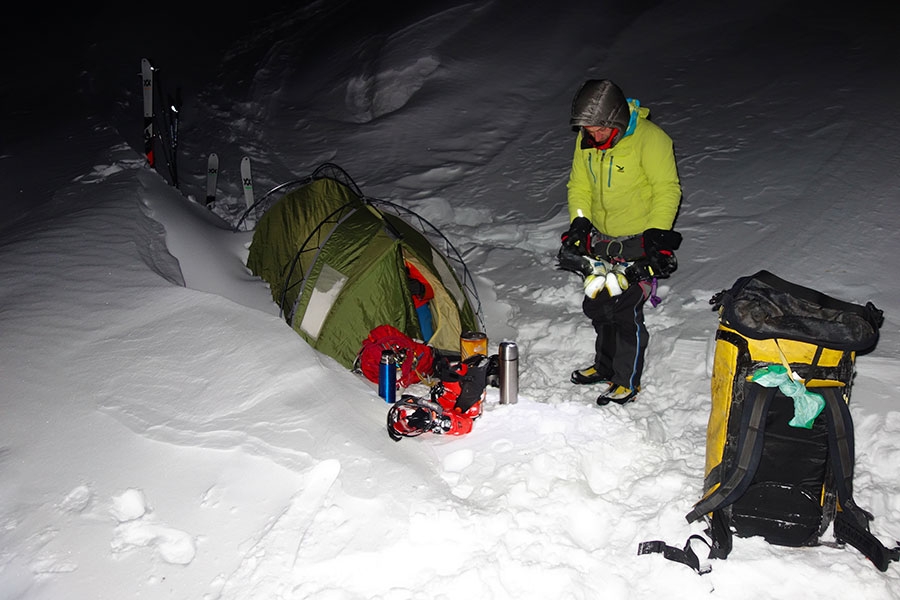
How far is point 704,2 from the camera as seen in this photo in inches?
442

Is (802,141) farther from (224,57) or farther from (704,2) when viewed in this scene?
(224,57)

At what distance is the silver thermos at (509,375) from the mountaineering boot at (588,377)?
58 cm

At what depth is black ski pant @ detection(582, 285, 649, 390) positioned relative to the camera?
4.31 meters

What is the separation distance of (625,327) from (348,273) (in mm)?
2161

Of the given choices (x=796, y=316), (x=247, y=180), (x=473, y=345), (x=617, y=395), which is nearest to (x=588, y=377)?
(x=617, y=395)

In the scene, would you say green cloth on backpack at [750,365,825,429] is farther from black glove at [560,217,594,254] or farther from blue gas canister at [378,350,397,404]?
blue gas canister at [378,350,397,404]

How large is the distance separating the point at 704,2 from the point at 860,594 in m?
10.9

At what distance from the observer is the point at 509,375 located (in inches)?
172

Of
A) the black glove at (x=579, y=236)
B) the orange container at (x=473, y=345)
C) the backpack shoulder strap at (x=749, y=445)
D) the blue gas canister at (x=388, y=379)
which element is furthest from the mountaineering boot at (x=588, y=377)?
the backpack shoulder strap at (x=749, y=445)

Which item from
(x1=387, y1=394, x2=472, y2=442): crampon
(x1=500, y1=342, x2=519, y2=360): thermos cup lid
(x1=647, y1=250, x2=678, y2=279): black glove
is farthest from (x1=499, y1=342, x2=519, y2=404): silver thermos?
(x1=647, y1=250, x2=678, y2=279): black glove

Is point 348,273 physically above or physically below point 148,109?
below

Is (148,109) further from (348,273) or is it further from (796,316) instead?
(796,316)

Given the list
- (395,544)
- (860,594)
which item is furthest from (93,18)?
(860,594)

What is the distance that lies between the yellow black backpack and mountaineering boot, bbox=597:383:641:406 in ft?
4.05
